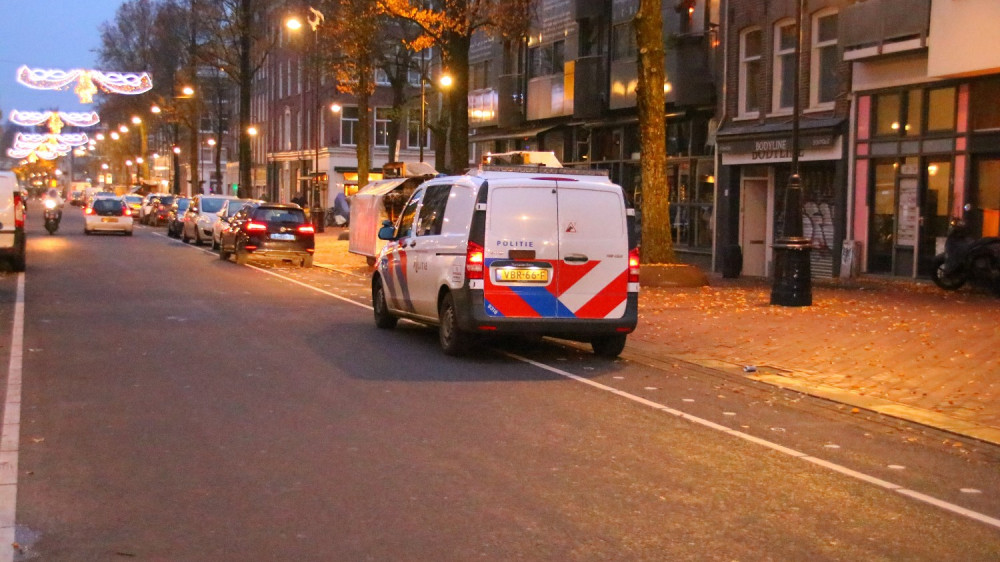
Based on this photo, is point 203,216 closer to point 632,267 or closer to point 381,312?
point 381,312

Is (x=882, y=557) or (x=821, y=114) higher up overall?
(x=821, y=114)

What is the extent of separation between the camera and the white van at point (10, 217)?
2336cm

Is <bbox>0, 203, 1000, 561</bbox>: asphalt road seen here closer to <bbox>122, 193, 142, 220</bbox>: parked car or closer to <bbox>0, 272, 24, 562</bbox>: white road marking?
<bbox>0, 272, 24, 562</bbox>: white road marking

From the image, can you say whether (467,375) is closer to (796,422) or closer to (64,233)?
(796,422)

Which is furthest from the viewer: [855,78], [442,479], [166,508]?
[855,78]

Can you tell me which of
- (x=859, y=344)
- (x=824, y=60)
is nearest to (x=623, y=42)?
(x=824, y=60)

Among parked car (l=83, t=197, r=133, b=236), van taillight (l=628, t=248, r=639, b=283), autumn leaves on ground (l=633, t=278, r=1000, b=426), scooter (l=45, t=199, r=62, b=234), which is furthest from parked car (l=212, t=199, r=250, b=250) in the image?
van taillight (l=628, t=248, r=639, b=283)

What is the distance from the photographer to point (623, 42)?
113ft

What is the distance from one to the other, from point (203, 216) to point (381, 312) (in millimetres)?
25966

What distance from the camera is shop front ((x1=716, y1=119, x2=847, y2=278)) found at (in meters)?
26.7

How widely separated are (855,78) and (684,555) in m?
21.7

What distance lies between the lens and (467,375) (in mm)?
11789

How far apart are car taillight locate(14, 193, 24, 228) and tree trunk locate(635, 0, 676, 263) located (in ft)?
40.0

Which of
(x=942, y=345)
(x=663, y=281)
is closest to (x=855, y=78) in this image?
(x=663, y=281)
